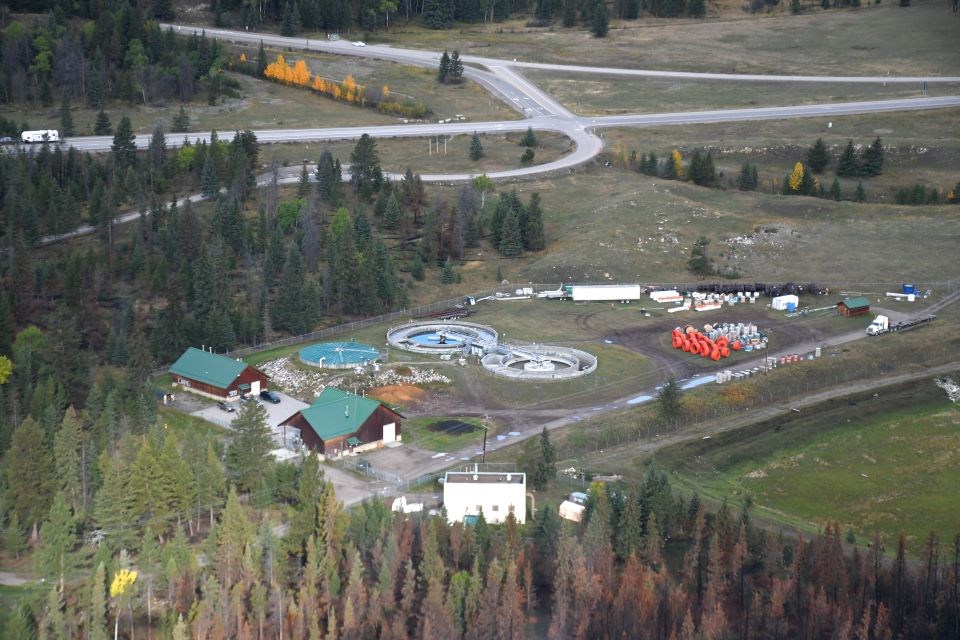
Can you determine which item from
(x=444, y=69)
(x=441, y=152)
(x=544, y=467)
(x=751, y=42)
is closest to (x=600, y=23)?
(x=751, y=42)

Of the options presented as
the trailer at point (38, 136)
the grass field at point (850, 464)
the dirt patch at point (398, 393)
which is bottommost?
the grass field at point (850, 464)

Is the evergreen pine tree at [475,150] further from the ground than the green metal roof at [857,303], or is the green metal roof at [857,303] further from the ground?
the evergreen pine tree at [475,150]

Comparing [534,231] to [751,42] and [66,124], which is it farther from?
[751,42]

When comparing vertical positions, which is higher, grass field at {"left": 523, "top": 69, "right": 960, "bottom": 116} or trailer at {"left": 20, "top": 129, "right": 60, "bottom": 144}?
Answer: grass field at {"left": 523, "top": 69, "right": 960, "bottom": 116}

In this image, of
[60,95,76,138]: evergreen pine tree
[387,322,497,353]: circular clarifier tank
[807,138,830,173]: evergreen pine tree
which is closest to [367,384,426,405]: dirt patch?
[387,322,497,353]: circular clarifier tank

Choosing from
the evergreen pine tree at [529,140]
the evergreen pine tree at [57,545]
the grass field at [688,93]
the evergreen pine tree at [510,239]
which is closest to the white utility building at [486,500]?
the evergreen pine tree at [57,545]

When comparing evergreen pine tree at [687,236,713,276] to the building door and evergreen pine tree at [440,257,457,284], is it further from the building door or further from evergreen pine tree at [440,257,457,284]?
the building door

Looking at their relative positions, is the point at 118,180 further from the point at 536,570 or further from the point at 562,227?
the point at 536,570

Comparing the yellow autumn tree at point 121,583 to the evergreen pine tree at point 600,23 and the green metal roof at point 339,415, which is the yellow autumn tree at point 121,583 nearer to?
the green metal roof at point 339,415
